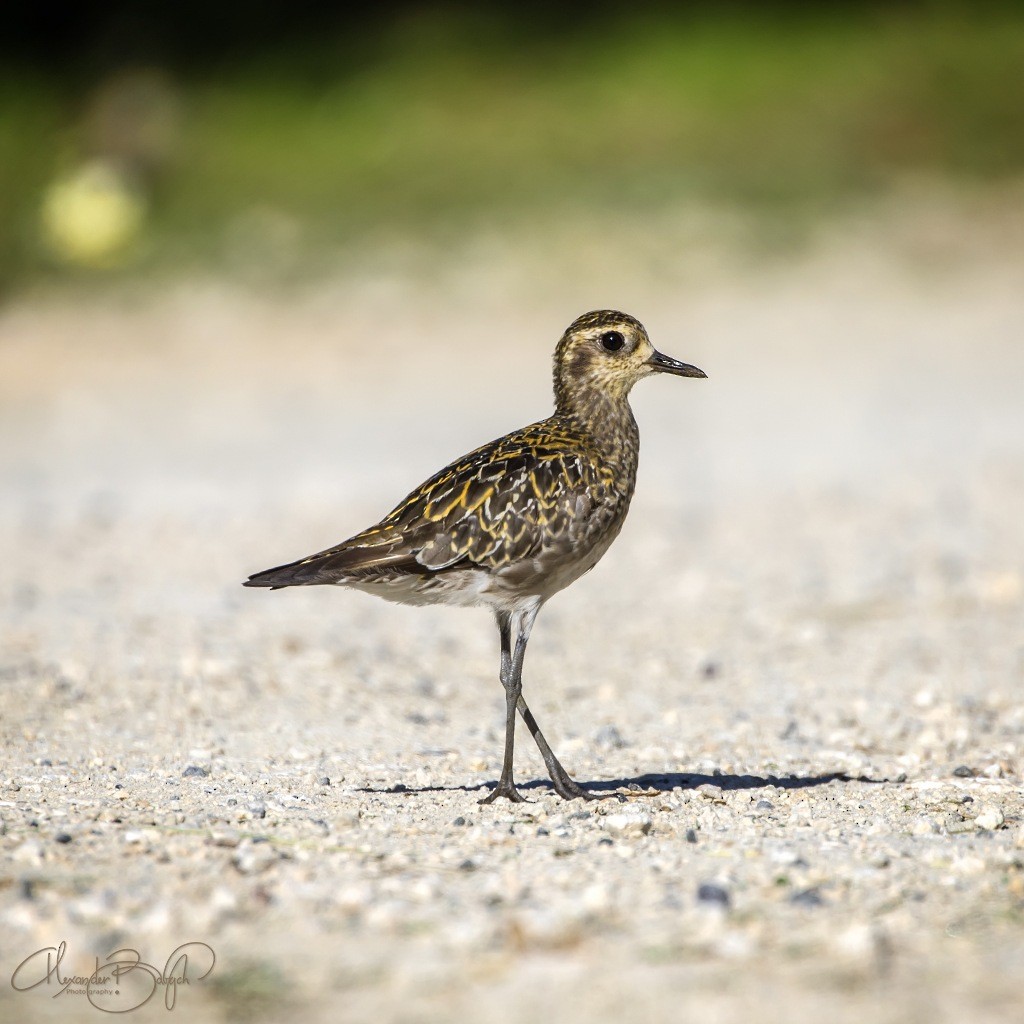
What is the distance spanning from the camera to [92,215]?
901 inches

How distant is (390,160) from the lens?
77.8 feet

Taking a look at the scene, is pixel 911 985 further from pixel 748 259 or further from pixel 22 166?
pixel 22 166

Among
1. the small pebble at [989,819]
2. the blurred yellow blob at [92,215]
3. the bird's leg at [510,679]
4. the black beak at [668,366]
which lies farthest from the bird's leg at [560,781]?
the blurred yellow blob at [92,215]

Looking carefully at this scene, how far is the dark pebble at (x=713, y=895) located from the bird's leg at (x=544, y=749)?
164cm

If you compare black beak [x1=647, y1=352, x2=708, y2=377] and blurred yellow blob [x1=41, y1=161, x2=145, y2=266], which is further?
blurred yellow blob [x1=41, y1=161, x2=145, y2=266]

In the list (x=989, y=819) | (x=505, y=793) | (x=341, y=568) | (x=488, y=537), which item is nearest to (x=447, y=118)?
(x=488, y=537)

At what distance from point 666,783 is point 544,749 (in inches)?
21.6

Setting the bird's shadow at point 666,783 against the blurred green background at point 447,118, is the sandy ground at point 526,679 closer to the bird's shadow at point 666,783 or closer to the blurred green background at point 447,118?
the bird's shadow at point 666,783

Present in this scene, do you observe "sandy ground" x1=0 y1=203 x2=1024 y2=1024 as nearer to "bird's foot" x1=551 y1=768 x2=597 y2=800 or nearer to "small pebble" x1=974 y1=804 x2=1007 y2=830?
"small pebble" x1=974 y1=804 x2=1007 y2=830

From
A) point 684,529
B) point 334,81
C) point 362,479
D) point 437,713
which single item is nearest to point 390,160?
point 334,81

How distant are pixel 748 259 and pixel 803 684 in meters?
13.3

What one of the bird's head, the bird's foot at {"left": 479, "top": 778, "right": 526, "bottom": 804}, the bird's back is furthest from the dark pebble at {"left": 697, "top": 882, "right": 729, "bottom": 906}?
the bird's head

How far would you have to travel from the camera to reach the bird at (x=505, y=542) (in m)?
6.77

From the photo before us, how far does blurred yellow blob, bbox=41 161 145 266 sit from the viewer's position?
872 inches
